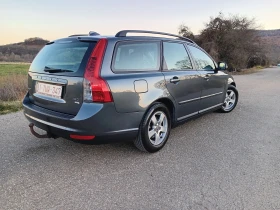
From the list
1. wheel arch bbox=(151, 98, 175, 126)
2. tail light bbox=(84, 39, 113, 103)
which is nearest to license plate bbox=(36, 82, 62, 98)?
tail light bbox=(84, 39, 113, 103)

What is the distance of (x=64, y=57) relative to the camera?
298cm

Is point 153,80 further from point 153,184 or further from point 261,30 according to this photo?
point 261,30

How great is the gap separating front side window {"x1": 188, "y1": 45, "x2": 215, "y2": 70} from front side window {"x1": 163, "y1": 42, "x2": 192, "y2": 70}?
0.26m

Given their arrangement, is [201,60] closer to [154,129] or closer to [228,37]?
[154,129]

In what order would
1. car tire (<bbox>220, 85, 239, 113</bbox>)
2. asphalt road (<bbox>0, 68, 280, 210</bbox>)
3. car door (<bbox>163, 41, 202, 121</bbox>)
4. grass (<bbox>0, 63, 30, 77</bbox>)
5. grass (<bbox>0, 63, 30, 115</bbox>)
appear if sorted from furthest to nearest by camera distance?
1. grass (<bbox>0, 63, 30, 77</bbox>)
2. grass (<bbox>0, 63, 30, 115</bbox>)
3. car tire (<bbox>220, 85, 239, 113</bbox>)
4. car door (<bbox>163, 41, 202, 121</bbox>)
5. asphalt road (<bbox>0, 68, 280, 210</bbox>)

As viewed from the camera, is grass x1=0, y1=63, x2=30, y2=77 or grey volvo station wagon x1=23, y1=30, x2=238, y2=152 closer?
grey volvo station wagon x1=23, y1=30, x2=238, y2=152

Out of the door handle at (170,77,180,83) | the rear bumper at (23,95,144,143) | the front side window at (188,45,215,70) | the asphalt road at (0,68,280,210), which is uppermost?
the front side window at (188,45,215,70)

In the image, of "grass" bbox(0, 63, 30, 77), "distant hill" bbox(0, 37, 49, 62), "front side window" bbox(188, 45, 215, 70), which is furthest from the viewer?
"distant hill" bbox(0, 37, 49, 62)

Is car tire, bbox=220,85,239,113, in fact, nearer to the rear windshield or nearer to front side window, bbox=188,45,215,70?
front side window, bbox=188,45,215,70

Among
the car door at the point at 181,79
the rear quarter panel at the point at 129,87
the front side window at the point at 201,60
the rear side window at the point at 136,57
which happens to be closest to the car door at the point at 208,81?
the front side window at the point at 201,60

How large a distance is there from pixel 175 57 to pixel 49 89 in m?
2.05

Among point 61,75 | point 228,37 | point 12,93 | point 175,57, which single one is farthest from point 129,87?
point 228,37

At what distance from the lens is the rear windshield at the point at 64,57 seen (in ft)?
9.07

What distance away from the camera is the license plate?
2857 millimetres
